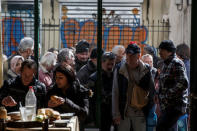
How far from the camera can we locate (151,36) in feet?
46.4

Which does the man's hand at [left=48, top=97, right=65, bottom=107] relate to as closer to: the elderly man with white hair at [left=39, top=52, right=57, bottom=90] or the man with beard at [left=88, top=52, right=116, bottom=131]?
the man with beard at [left=88, top=52, right=116, bottom=131]

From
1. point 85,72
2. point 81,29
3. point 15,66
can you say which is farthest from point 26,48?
point 81,29

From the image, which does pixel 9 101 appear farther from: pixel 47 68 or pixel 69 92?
pixel 47 68

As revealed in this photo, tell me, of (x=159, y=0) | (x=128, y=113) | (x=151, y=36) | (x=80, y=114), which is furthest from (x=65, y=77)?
(x=159, y=0)

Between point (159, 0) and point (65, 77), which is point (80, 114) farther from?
point (159, 0)

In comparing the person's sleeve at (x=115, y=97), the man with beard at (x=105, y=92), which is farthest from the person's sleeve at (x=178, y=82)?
the man with beard at (x=105, y=92)

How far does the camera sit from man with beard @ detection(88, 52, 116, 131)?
21.8 feet

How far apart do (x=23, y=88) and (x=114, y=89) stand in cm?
133

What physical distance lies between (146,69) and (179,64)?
530mm

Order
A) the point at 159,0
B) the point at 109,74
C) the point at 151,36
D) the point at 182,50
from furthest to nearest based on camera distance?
the point at 159,0
the point at 151,36
the point at 182,50
the point at 109,74

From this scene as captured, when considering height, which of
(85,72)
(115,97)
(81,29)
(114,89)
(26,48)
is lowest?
(115,97)

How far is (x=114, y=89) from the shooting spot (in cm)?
621

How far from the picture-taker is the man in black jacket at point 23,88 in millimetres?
5391
